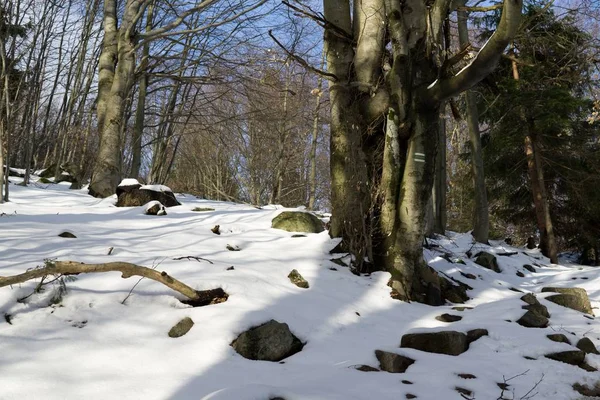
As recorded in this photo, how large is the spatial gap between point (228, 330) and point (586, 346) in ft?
9.22

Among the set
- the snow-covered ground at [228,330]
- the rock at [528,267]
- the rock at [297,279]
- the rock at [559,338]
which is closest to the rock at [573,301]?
the snow-covered ground at [228,330]

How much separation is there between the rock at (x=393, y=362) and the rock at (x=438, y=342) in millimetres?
284

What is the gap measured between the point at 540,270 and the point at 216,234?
8.02 m

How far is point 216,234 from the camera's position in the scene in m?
5.66

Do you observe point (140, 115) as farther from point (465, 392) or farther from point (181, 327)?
point (465, 392)

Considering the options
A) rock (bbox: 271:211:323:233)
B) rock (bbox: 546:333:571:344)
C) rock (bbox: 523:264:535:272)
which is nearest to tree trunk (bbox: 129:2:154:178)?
rock (bbox: 271:211:323:233)

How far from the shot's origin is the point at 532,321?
370 centimetres

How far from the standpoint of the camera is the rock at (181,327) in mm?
2754

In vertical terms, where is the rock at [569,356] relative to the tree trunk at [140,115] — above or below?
below

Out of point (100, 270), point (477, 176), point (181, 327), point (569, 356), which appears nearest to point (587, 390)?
point (569, 356)

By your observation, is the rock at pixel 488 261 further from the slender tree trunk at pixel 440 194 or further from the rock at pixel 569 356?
the rock at pixel 569 356

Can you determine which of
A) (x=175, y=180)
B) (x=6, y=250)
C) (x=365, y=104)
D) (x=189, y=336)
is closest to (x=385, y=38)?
(x=365, y=104)

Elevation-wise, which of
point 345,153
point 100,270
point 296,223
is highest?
point 345,153

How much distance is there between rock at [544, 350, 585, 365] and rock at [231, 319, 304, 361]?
1833mm
